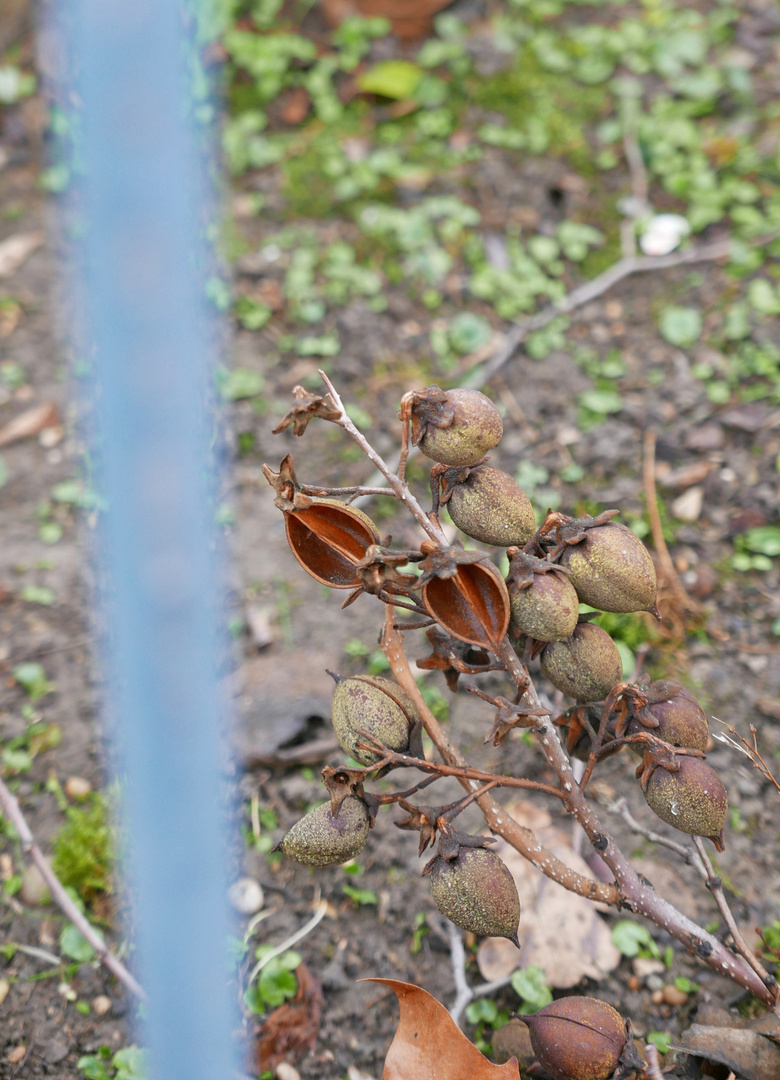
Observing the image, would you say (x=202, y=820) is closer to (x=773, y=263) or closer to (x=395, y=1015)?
(x=395, y=1015)

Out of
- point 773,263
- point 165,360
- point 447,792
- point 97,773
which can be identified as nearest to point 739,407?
point 773,263

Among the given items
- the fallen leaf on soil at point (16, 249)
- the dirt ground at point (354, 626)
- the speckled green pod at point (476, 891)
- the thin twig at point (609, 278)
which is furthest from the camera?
the fallen leaf on soil at point (16, 249)

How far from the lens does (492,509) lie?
134 cm

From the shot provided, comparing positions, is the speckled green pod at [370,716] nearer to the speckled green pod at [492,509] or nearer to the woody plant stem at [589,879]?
the woody plant stem at [589,879]

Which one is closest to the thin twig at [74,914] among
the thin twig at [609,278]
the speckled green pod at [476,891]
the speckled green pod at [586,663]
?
the speckled green pod at [476,891]

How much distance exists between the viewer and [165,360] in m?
0.63

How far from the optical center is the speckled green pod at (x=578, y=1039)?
4.11 feet

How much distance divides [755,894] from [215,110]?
3244mm

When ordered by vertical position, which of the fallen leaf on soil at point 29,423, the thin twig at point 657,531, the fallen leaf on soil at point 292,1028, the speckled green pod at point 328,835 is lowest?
the thin twig at point 657,531

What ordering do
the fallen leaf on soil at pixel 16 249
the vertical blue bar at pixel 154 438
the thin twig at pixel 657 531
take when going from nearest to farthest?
the vertical blue bar at pixel 154 438, the thin twig at pixel 657 531, the fallen leaf on soil at pixel 16 249

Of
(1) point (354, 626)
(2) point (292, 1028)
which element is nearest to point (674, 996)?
(2) point (292, 1028)

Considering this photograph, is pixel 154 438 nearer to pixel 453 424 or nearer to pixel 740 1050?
pixel 453 424

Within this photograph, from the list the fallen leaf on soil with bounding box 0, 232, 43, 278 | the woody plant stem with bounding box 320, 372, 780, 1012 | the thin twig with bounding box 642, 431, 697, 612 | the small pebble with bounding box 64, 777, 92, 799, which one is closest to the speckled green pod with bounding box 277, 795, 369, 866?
the woody plant stem with bounding box 320, 372, 780, 1012

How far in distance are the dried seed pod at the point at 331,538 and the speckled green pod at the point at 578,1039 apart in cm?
71
